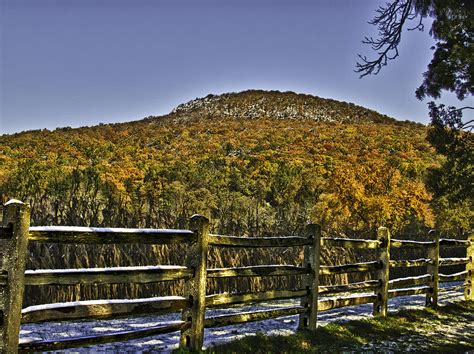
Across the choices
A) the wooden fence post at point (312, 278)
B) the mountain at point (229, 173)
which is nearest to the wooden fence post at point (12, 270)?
the wooden fence post at point (312, 278)

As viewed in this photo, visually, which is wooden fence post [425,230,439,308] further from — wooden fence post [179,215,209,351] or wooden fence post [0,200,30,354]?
wooden fence post [0,200,30,354]

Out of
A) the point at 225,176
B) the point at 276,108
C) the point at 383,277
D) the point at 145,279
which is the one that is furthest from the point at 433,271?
the point at 276,108

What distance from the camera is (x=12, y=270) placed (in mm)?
4406

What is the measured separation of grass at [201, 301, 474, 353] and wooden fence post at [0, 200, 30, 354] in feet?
7.88

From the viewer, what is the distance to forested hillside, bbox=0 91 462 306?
1141cm

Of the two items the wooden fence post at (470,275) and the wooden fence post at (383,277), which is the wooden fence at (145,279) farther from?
the wooden fence post at (470,275)

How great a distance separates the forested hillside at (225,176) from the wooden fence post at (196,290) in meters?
3.86

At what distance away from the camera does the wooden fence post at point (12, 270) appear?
4363 millimetres

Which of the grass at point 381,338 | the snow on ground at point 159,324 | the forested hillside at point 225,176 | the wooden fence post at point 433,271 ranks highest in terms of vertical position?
the forested hillside at point 225,176

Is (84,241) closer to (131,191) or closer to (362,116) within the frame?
(131,191)

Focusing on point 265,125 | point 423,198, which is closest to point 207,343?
point 423,198

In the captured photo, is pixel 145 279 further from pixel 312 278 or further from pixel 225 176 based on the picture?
pixel 225 176

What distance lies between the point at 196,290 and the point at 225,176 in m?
29.9

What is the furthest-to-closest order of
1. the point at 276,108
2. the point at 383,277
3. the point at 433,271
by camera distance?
the point at 276,108
the point at 433,271
the point at 383,277
